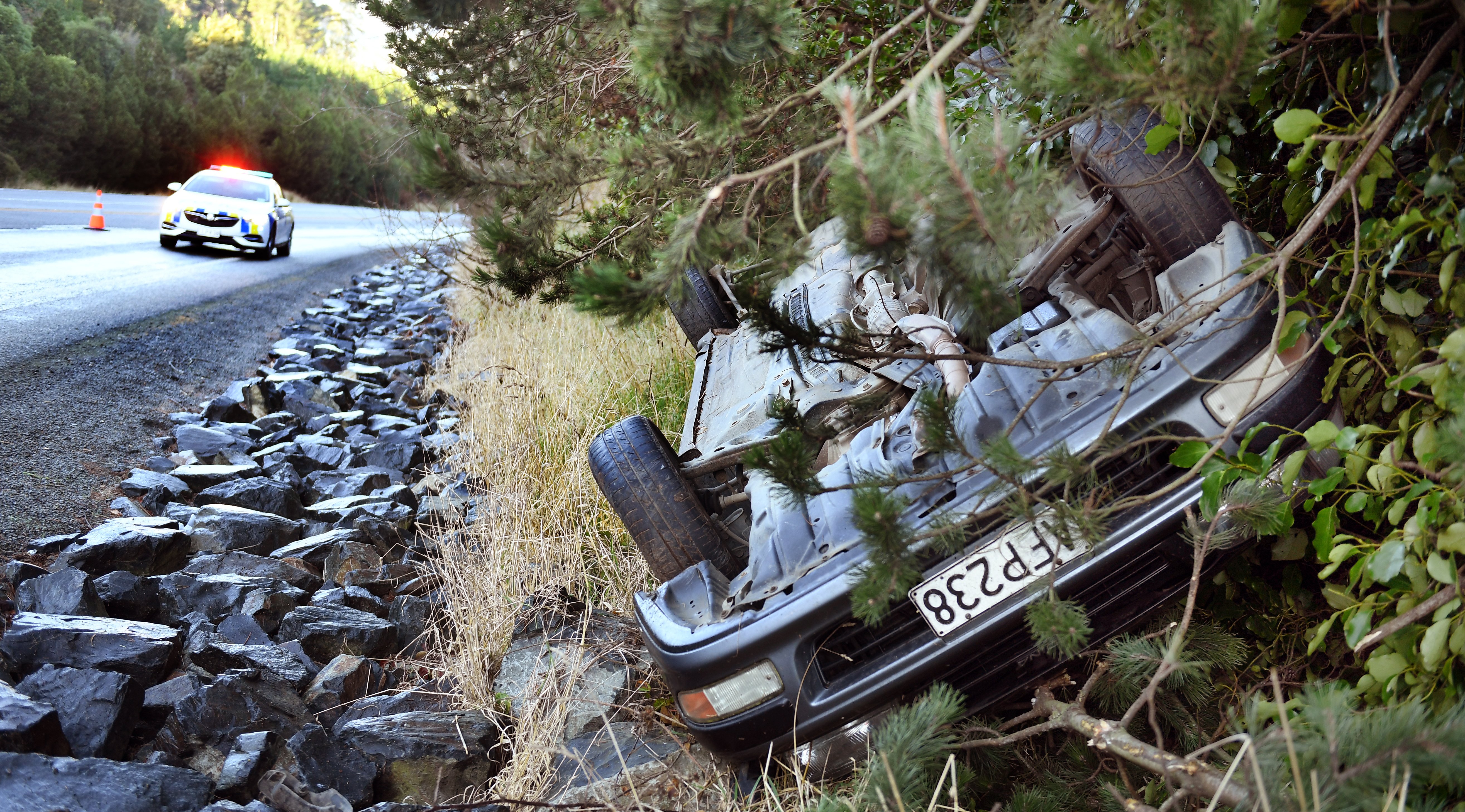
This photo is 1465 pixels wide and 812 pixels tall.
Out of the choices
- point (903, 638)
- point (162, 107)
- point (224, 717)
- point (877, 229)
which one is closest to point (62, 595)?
point (224, 717)

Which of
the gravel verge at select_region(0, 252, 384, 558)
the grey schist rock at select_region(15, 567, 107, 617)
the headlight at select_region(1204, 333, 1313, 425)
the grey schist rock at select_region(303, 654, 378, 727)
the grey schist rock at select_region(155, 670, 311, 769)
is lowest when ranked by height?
the headlight at select_region(1204, 333, 1313, 425)

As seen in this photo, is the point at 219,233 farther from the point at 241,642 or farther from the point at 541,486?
the point at 241,642

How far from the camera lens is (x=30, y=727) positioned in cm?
248

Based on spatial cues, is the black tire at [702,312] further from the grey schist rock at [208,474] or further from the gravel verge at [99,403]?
the gravel verge at [99,403]

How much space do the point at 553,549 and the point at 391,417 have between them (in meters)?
2.91

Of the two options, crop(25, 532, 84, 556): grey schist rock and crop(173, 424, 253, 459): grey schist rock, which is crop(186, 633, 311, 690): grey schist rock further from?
crop(173, 424, 253, 459): grey schist rock

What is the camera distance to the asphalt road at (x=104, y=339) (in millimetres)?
4668

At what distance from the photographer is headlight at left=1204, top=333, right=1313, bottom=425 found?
7.55ft

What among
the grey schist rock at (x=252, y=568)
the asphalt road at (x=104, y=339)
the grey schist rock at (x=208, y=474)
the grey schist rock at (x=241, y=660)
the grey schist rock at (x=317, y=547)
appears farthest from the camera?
the grey schist rock at (x=208, y=474)

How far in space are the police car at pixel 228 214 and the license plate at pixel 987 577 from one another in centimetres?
1485

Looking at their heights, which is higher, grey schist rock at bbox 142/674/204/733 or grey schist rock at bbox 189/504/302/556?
grey schist rock at bbox 189/504/302/556

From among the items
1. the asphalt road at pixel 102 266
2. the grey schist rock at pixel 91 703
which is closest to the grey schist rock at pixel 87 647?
the grey schist rock at pixel 91 703

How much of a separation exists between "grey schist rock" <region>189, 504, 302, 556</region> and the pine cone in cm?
369

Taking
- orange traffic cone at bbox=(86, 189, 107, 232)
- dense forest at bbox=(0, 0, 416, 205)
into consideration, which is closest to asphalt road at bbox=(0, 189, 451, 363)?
orange traffic cone at bbox=(86, 189, 107, 232)
